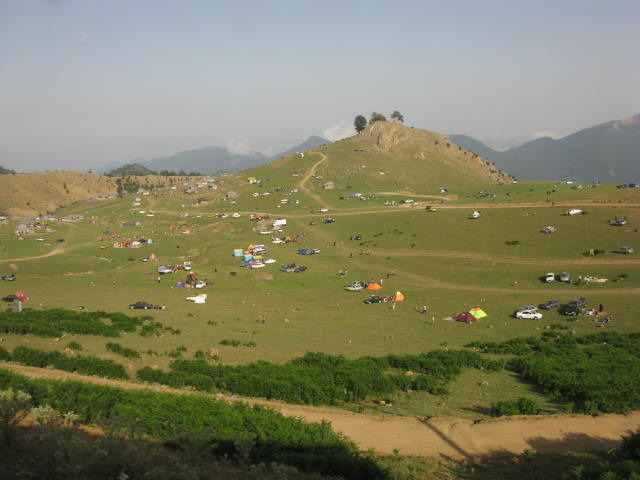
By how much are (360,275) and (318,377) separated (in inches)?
1260

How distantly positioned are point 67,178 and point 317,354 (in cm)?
18382

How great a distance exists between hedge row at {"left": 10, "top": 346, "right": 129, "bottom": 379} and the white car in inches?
1161

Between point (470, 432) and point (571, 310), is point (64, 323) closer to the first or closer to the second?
point (470, 432)

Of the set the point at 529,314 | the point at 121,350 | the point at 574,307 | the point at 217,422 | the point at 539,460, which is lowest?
the point at 529,314

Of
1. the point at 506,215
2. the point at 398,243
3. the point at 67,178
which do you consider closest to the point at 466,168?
the point at 506,215

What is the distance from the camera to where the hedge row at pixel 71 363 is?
18438 mm

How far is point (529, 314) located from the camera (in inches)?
1331

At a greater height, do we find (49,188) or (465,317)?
(49,188)

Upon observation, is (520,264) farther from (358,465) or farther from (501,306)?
(358,465)

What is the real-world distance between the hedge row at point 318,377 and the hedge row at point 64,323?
852 centimetres

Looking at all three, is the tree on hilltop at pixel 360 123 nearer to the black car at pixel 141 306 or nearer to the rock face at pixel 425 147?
the rock face at pixel 425 147

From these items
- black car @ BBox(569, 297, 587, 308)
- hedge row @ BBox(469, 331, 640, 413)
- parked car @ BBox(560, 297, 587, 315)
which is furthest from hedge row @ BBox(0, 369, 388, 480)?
black car @ BBox(569, 297, 587, 308)

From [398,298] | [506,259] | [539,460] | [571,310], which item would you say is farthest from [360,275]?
[539,460]

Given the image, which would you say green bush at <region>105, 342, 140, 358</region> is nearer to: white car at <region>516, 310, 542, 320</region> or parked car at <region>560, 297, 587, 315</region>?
white car at <region>516, 310, 542, 320</region>
